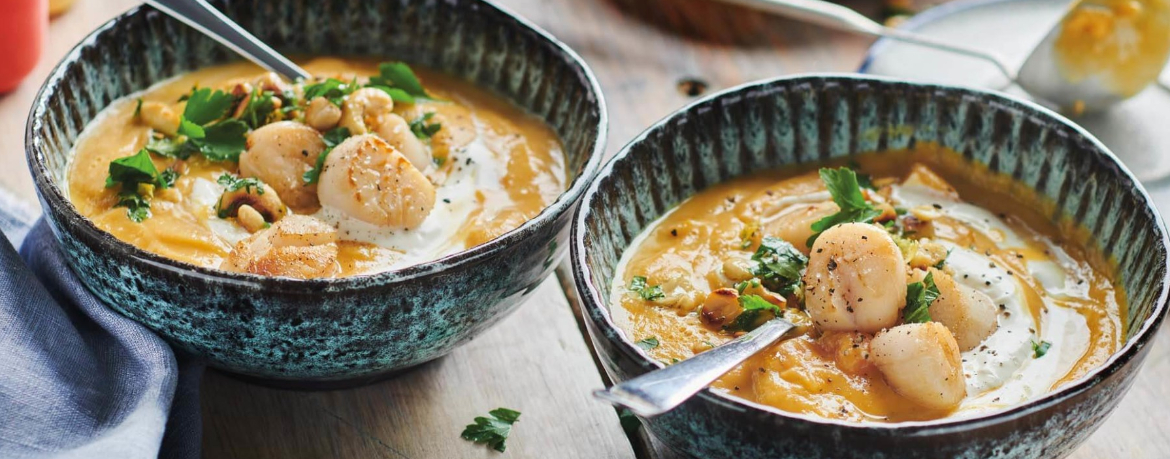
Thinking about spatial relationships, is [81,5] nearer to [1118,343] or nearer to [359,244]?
[359,244]

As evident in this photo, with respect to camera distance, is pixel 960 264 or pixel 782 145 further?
pixel 782 145

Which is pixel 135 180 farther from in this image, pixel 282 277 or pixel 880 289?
pixel 880 289

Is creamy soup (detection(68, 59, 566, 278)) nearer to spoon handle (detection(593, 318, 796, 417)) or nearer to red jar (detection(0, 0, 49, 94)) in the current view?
red jar (detection(0, 0, 49, 94))

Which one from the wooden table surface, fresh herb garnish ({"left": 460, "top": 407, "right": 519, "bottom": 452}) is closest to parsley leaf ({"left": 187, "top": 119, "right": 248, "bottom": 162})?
the wooden table surface

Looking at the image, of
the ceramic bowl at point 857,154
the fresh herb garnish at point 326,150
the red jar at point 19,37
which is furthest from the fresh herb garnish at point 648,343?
the red jar at point 19,37

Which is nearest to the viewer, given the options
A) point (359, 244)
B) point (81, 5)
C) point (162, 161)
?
point (359, 244)

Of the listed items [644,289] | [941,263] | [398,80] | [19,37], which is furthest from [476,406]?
[19,37]

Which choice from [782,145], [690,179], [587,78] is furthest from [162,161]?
[782,145]
